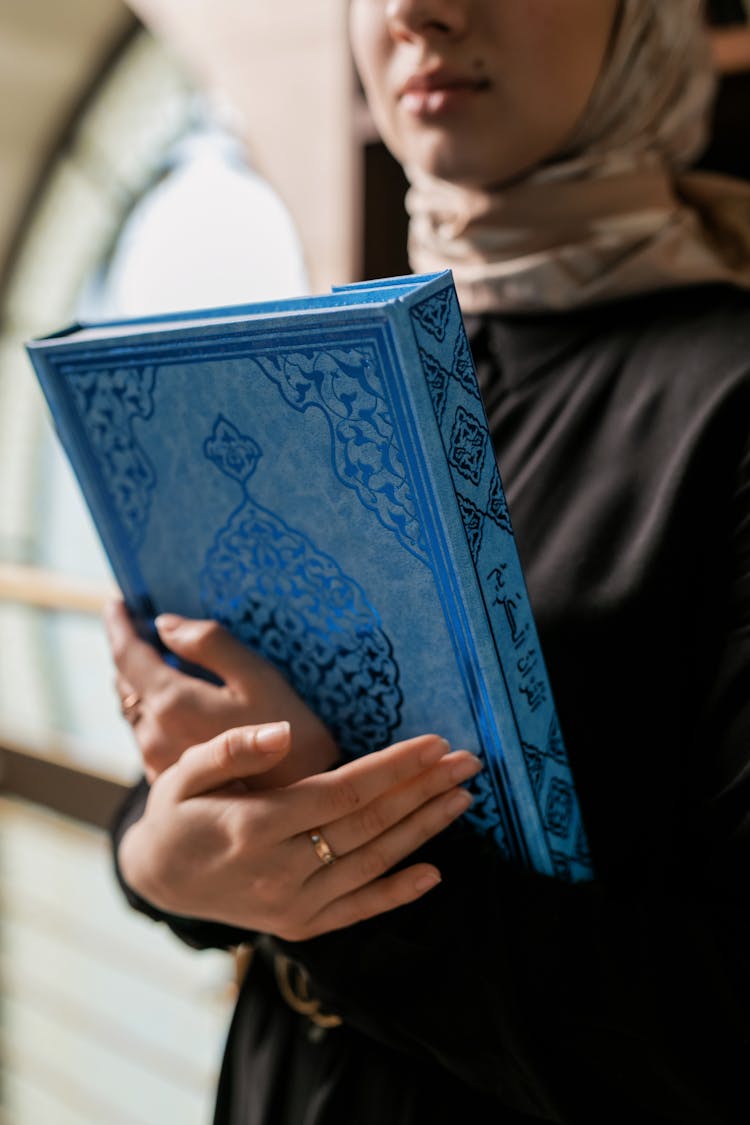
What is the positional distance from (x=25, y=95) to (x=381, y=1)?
2.02 meters

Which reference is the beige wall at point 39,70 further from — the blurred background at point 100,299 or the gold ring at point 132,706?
the gold ring at point 132,706

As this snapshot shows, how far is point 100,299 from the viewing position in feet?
8.29

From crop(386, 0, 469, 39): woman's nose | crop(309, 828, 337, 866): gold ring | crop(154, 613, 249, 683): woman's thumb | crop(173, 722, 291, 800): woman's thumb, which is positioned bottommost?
crop(309, 828, 337, 866): gold ring

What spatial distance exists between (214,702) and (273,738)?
0.37ft

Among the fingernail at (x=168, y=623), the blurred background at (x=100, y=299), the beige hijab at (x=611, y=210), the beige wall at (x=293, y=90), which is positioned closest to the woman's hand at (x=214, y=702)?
the fingernail at (x=168, y=623)

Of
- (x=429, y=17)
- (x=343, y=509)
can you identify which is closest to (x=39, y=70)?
(x=429, y=17)

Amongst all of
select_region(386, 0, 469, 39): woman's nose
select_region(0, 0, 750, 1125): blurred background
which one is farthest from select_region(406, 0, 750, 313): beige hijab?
select_region(0, 0, 750, 1125): blurred background

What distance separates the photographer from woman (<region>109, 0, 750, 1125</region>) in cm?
57

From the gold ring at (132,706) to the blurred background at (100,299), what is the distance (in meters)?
0.89

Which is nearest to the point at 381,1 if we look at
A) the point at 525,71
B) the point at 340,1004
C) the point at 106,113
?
the point at 525,71

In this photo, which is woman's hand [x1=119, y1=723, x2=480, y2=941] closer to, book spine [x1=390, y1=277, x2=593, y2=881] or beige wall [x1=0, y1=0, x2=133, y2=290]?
book spine [x1=390, y1=277, x2=593, y2=881]

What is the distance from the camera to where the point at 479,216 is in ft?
2.49

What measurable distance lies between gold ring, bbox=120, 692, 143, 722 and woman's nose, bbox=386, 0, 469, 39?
494mm

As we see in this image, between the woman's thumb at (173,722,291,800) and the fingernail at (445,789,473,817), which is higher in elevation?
the woman's thumb at (173,722,291,800)
